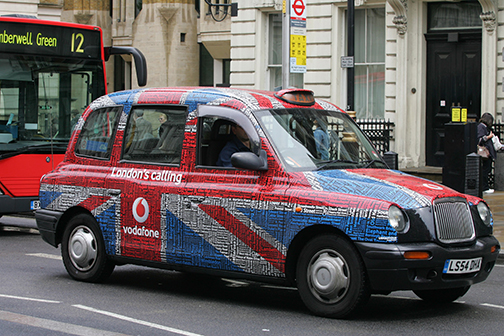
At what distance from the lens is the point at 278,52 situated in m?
24.3

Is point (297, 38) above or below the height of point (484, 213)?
above

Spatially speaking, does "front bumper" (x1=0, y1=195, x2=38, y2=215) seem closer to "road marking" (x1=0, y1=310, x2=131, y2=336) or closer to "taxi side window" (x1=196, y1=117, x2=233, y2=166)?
"road marking" (x1=0, y1=310, x2=131, y2=336)

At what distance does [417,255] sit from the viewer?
6445 millimetres

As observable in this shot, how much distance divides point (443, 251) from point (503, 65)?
1377 centimetres

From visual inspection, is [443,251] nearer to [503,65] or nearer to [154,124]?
[154,124]

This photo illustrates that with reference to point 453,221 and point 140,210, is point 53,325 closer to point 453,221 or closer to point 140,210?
point 140,210

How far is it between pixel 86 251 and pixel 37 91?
214 inches

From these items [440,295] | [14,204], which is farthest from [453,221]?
[14,204]

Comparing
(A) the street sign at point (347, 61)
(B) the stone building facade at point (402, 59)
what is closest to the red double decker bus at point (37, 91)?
(A) the street sign at point (347, 61)

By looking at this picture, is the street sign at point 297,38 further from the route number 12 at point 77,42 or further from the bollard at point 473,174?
the route number 12 at point 77,42

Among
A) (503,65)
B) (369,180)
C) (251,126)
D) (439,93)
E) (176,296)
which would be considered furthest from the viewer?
(439,93)

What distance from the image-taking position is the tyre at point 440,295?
24.4 ft

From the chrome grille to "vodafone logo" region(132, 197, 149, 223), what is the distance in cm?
283

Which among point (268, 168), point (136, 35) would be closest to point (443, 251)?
point (268, 168)
